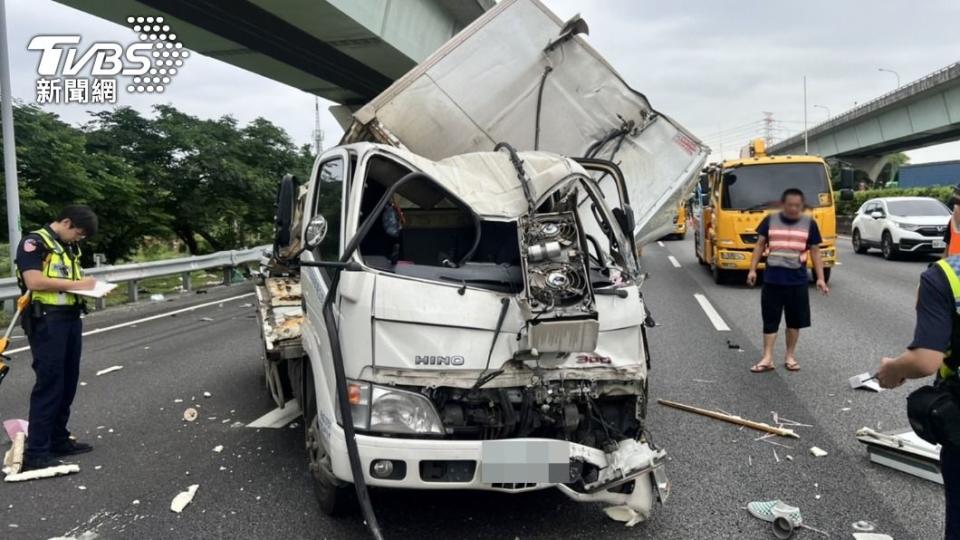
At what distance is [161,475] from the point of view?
453cm

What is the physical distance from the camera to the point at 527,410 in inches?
132

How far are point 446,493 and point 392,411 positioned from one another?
111 cm

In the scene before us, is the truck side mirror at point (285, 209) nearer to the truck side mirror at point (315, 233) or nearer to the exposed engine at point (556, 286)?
the truck side mirror at point (315, 233)

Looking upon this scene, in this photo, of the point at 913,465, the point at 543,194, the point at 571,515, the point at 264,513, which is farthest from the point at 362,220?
the point at 913,465

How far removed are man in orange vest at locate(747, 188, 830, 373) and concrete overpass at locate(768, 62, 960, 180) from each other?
85.6 ft

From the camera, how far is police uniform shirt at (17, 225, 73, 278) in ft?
15.5

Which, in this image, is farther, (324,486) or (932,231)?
(932,231)

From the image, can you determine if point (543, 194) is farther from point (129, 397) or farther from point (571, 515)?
point (129, 397)

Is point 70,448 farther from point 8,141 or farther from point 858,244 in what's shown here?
point 858,244

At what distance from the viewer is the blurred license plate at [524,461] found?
3203mm

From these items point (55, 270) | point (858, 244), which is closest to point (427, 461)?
point (55, 270)

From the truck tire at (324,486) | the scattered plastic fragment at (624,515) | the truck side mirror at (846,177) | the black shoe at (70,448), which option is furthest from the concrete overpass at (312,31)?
the scattered plastic fragment at (624,515)

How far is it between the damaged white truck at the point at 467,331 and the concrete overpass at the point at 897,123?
3005cm

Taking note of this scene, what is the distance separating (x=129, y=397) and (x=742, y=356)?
20.5 ft
